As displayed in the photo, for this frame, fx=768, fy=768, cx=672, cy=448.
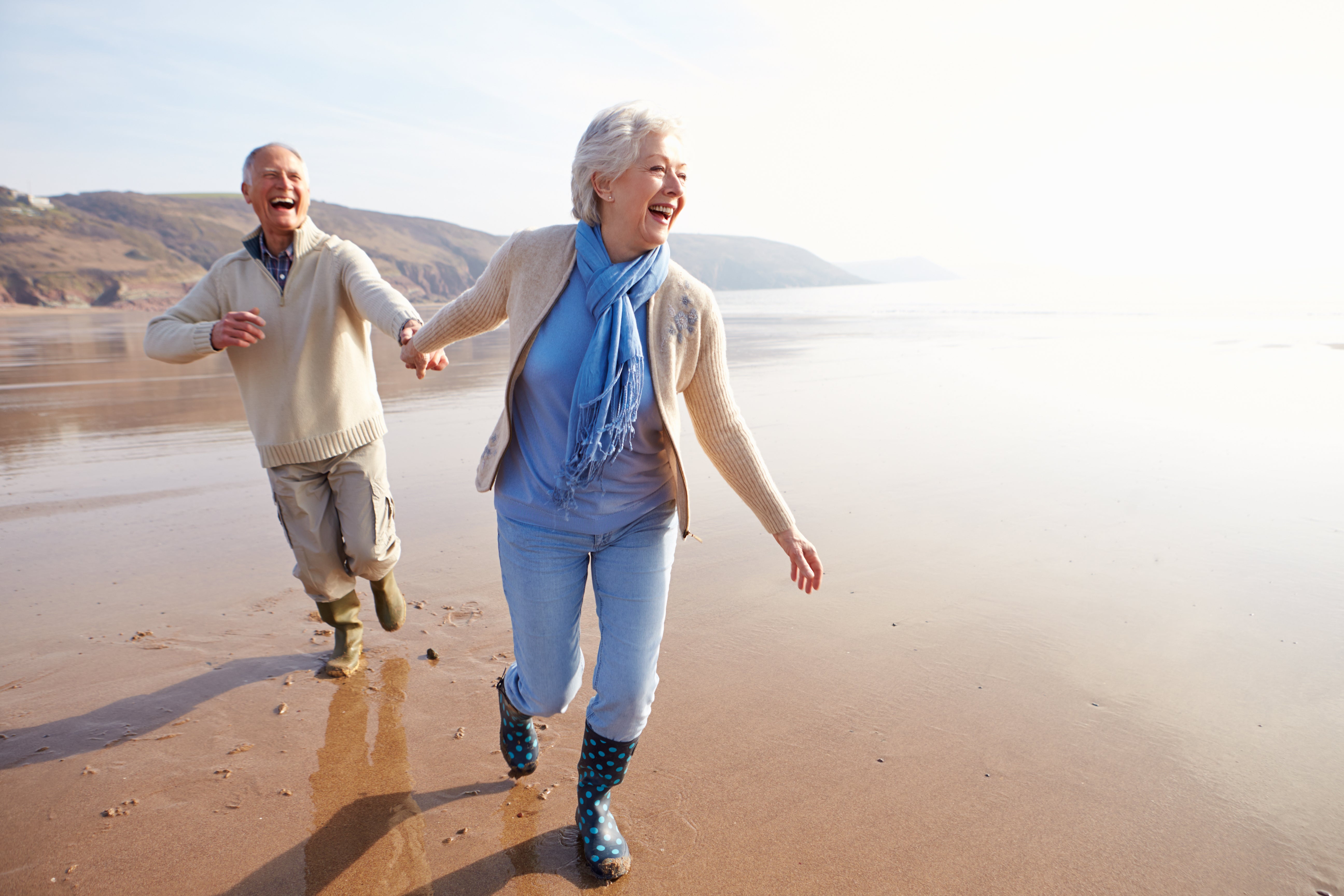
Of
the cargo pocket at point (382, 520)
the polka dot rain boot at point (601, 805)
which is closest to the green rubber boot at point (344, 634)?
the cargo pocket at point (382, 520)

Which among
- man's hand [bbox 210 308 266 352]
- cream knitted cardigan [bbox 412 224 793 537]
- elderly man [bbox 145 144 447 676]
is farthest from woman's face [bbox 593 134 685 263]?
man's hand [bbox 210 308 266 352]

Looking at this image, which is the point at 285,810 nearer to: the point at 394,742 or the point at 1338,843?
the point at 394,742

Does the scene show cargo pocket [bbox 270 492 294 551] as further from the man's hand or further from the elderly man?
the man's hand

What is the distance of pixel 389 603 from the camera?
365 cm

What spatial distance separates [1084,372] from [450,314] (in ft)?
41.2

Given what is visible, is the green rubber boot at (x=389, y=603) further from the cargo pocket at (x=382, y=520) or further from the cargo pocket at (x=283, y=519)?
the cargo pocket at (x=283, y=519)

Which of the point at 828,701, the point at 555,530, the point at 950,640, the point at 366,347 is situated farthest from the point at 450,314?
the point at 950,640

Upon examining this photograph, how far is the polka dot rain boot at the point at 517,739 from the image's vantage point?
8.43 feet

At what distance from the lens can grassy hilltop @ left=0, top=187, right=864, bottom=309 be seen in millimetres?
47438

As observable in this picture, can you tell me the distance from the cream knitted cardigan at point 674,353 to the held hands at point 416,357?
353 millimetres

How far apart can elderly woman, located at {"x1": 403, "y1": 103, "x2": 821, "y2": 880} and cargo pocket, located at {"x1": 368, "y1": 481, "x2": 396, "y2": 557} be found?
1279 mm

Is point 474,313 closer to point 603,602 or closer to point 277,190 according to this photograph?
point 603,602

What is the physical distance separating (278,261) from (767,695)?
284cm

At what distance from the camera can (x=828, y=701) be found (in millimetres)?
3182
